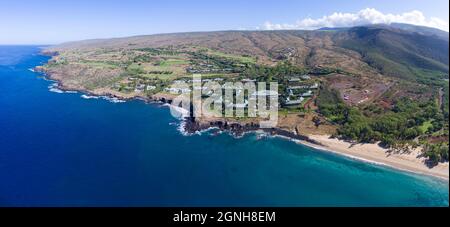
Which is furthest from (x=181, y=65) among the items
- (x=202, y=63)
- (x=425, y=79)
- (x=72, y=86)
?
(x=425, y=79)

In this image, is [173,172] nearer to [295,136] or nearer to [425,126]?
[295,136]

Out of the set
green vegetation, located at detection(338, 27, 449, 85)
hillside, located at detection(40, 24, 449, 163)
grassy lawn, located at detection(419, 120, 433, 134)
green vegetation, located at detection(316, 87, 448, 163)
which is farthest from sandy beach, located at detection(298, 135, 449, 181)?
green vegetation, located at detection(338, 27, 449, 85)

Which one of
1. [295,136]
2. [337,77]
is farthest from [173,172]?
[337,77]

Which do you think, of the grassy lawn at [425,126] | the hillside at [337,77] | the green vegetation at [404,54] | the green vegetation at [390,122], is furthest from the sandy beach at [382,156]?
the green vegetation at [404,54]

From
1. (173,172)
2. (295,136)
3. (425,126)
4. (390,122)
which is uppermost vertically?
(390,122)

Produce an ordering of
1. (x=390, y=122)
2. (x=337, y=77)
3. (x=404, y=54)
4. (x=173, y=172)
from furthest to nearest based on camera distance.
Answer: (x=404, y=54), (x=337, y=77), (x=390, y=122), (x=173, y=172)
